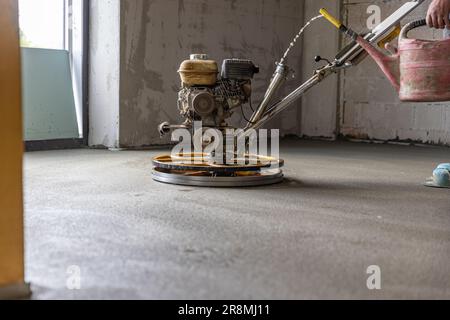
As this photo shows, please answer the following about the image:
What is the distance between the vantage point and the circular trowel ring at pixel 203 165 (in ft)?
12.3

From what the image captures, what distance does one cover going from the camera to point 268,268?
80.1 inches

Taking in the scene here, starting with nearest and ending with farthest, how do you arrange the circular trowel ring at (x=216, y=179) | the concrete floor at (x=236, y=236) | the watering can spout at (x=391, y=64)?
1. the concrete floor at (x=236, y=236)
2. the watering can spout at (x=391, y=64)
3. the circular trowel ring at (x=216, y=179)

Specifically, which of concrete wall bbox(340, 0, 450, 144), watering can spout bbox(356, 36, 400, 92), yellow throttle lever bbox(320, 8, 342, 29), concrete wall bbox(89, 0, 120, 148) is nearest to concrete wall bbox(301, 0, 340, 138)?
concrete wall bbox(340, 0, 450, 144)

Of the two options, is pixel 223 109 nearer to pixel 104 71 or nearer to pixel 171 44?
pixel 104 71

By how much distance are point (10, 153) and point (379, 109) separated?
5751 mm

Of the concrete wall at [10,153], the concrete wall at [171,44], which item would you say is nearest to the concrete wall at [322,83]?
the concrete wall at [171,44]

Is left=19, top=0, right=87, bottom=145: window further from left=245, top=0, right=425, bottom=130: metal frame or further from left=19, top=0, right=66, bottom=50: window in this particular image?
left=245, top=0, right=425, bottom=130: metal frame

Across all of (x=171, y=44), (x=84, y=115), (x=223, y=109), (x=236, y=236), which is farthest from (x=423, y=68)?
(x=84, y=115)

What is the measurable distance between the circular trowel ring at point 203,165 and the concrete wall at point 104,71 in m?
1.71

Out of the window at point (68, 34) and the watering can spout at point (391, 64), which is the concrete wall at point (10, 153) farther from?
the window at point (68, 34)
